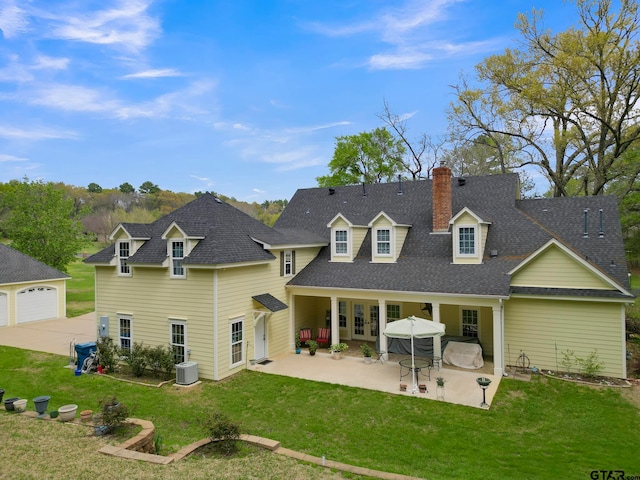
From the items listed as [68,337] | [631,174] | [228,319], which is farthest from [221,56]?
[631,174]

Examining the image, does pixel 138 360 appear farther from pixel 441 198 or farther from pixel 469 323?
pixel 441 198

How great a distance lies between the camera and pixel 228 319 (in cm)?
1352

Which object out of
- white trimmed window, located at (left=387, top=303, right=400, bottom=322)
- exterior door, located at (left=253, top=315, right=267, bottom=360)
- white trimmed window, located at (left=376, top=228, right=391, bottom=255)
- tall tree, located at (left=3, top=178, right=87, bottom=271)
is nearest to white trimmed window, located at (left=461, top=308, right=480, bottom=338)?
white trimmed window, located at (left=387, top=303, right=400, bottom=322)

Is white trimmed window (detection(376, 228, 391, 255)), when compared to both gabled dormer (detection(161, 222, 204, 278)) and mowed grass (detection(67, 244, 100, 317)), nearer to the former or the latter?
gabled dormer (detection(161, 222, 204, 278))

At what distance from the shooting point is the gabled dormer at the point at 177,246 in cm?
1371

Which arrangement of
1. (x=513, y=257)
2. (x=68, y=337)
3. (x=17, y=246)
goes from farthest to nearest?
(x=17, y=246), (x=68, y=337), (x=513, y=257)

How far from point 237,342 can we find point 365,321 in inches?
255

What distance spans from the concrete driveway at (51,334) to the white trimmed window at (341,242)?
12.3 m

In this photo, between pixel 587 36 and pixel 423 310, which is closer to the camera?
pixel 423 310

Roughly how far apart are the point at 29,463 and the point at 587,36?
95.7ft

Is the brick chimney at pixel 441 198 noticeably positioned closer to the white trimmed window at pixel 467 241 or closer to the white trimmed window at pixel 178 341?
the white trimmed window at pixel 467 241

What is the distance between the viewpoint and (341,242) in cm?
1802

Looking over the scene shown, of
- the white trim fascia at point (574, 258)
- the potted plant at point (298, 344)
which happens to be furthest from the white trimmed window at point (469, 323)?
the potted plant at point (298, 344)

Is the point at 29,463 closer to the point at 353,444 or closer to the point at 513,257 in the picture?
the point at 353,444
